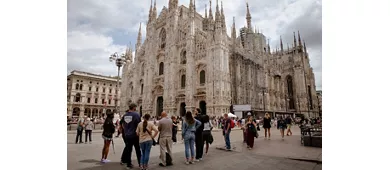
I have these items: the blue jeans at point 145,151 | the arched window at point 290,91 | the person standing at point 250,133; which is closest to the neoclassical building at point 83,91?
the blue jeans at point 145,151

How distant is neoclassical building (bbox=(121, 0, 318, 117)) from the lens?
21.3 meters

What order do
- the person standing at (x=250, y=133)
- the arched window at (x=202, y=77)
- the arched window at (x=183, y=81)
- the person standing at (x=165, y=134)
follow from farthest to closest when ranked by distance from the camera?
the arched window at (x=183, y=81)
the arched window at (x=202, y=77)
the person standing at (x=250, y=133)
the person standing at (x=165, y=134)

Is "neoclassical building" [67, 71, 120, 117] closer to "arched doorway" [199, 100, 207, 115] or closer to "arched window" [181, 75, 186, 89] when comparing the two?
"arched window" [181, 75, 186, 89]

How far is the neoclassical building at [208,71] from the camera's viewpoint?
21.3 meters

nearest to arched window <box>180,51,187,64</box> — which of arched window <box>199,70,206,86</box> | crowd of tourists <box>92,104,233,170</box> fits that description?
arched window <box>199,70,206,86</box>

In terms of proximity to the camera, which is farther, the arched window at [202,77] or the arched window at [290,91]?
the arched window at [290,91]

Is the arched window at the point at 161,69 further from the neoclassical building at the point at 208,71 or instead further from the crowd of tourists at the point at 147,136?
the crowd of tourists at the point at 147,136
